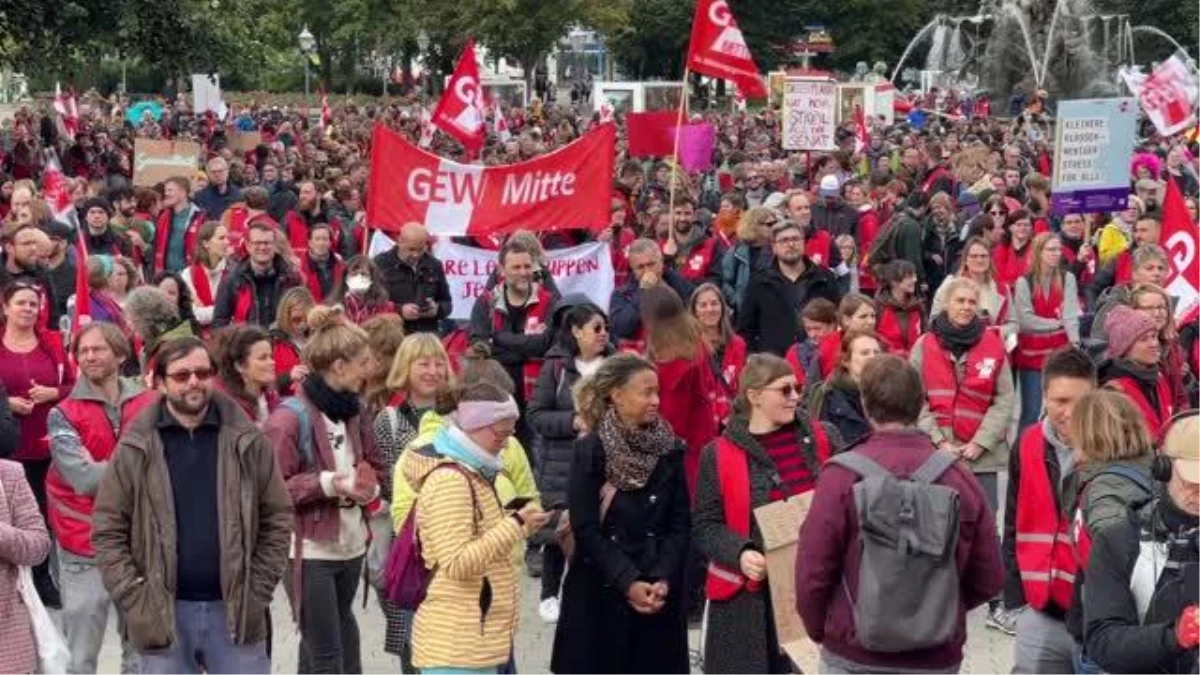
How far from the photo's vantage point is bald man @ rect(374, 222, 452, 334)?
12.3m

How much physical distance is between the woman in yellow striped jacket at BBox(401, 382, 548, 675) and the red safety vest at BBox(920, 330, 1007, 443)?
11.3 ft

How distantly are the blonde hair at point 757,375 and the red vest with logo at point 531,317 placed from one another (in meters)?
3.87

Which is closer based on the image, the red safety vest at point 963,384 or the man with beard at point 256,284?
the red safety vest at point 963,384

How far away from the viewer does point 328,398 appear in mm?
7500

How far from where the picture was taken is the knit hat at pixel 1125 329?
7.82 meters

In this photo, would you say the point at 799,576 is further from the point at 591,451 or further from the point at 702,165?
the point at 702,165

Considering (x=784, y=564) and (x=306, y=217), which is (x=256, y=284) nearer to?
(x=306, y=217)

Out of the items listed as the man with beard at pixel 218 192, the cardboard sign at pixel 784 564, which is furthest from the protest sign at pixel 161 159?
the cardboard sign at pixel 784 564

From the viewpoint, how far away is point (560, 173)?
43.7 feet

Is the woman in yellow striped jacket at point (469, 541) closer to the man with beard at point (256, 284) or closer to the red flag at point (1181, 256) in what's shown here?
the man with beard at point (256, 284)

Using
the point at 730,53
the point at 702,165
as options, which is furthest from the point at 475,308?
the point at 702,165

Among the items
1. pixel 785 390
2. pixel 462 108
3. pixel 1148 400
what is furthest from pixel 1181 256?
pixel 462 108

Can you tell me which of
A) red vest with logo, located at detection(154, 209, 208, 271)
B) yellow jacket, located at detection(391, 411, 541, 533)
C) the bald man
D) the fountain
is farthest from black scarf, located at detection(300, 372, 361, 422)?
the fountain

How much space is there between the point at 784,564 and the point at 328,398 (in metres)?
1.80
